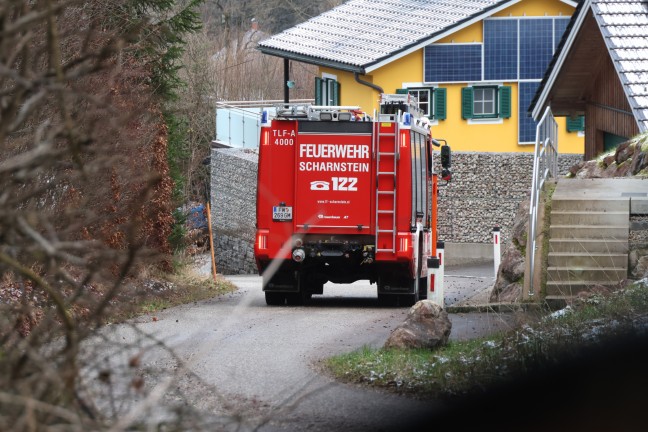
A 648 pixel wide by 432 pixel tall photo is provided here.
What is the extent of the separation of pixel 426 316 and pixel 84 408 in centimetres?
774

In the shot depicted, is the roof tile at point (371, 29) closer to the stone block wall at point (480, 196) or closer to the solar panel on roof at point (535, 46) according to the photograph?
the solar panel on roof at point (535, 46)

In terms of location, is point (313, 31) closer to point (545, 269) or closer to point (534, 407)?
point (545, 269)

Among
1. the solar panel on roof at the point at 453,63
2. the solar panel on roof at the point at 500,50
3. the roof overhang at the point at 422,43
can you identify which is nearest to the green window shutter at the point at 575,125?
the solar panel on roof at the point at 500,50

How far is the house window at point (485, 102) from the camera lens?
38.5 metres

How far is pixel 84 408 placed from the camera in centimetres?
392

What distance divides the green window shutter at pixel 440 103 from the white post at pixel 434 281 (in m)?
22.9

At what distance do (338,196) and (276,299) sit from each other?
2098 mm

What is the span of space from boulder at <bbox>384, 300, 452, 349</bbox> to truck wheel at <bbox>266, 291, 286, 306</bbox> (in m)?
7.32

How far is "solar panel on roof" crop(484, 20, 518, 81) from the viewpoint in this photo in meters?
38.7

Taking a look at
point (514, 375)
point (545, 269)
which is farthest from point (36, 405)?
point (545, 269)

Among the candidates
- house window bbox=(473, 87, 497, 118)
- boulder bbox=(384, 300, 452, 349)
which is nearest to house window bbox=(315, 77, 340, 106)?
house window bbox=(473, 87, 497, 118)

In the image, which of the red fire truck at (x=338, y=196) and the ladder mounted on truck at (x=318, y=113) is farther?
the ladder mounted on truck at (x=318, y=113)

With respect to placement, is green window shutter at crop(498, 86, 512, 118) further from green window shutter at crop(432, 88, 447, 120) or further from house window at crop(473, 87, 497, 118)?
green window shutter at crop(432, 88, 447, 120)

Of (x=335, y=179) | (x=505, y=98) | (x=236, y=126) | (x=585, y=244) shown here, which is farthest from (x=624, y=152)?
(x=236, y=126)
